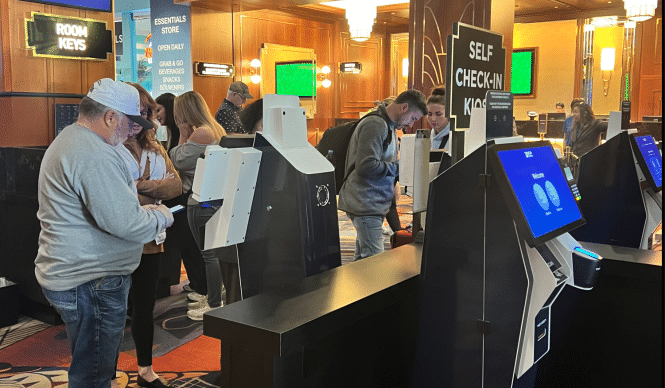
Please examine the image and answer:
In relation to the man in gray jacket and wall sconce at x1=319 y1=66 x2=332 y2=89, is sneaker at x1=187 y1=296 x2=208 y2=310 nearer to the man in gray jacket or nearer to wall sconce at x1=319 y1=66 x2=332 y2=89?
the man in gray jacket

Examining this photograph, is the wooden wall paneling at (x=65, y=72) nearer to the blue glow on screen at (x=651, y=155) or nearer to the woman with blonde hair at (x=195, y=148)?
the woman with blonde hair at (x=195, y=148)

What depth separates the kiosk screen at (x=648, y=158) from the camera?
3430mm

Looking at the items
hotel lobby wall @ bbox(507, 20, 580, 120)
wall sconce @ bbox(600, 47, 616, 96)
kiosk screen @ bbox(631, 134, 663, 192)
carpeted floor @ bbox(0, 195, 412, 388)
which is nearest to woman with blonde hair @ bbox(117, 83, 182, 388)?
carpeted floor @ bbox(0, 195, 412, 388)

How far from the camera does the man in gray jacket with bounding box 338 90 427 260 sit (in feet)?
12.5

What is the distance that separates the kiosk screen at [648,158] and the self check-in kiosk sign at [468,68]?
4.43 feet

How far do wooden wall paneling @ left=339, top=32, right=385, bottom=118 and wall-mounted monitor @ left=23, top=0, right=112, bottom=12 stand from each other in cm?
955

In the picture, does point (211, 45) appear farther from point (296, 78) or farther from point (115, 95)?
point (115, 95)

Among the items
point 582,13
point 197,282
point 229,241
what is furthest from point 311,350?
point 582,13

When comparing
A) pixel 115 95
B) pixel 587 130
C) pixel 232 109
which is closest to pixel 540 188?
pixel 115 95

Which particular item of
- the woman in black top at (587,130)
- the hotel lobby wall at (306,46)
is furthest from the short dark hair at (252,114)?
the hotel lobby wall at (306,46)

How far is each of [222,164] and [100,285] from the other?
0.62 metres

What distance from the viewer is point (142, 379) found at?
3.21 meters

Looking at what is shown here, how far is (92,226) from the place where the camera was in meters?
2.27

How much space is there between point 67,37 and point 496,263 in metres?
4.04
